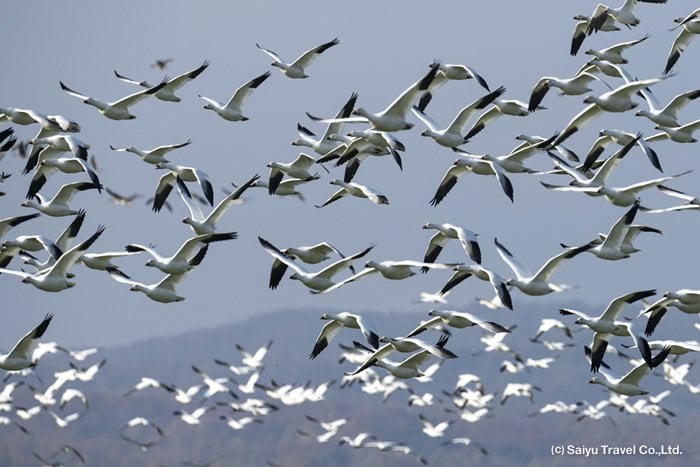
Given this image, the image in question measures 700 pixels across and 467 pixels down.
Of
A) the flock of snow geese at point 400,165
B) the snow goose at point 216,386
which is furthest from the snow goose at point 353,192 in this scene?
the snow goose at point 216,386

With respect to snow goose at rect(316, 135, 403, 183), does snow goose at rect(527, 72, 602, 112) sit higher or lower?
higher

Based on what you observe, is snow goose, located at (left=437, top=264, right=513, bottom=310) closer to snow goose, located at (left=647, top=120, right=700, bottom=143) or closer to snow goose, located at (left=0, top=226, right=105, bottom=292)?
snow goose, located at (left=647, top=120, right=700, bottom=143)

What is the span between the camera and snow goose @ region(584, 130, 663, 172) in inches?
966

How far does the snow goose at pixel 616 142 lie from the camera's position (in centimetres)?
2453

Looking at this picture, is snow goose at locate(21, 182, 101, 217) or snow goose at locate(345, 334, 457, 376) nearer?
snow goose at locate(345, 334, 457, 376)

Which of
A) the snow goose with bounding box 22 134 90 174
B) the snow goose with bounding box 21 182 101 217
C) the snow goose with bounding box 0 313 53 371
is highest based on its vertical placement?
the snow goose with bounding box 22 134 90 174

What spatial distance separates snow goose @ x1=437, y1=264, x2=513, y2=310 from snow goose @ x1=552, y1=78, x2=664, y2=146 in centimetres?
262

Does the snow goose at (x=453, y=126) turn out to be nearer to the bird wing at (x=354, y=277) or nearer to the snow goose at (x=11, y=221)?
the bird wing at (x=354, y=277)

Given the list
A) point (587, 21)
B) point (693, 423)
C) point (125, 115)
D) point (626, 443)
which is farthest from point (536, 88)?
point (693, 423)

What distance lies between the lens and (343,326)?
2533cm

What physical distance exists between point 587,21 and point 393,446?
1770 centimetres

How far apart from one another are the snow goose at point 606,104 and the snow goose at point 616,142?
1.76ft

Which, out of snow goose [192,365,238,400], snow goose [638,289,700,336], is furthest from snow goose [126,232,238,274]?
snow goose [192,365,238,400]

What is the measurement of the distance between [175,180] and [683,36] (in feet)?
32.3
